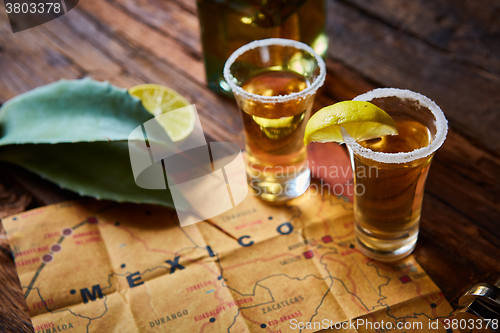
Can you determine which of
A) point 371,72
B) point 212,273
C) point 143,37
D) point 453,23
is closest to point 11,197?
point 212,273

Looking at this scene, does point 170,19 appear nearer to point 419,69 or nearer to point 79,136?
point 79,136

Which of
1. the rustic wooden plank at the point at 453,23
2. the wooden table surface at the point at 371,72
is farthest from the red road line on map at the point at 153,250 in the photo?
the rustic wooden plank at the point at 453,23

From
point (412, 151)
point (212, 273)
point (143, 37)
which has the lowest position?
point (212, 273)

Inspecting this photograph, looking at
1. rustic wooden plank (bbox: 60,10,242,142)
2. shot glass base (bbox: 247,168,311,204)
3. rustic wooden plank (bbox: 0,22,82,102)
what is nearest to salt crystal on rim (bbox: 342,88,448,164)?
shot glass base (bbox: 247,168,311,204)

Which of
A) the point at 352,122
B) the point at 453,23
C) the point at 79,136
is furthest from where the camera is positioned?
the point at 453,23

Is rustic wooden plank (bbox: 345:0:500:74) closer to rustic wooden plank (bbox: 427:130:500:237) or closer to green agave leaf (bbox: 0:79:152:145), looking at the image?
rustic wooden plank (bbox: 427:130:500:237)

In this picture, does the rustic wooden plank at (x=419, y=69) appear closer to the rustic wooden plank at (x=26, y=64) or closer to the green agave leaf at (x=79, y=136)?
the green agave leaf at (x=79, y=136)
